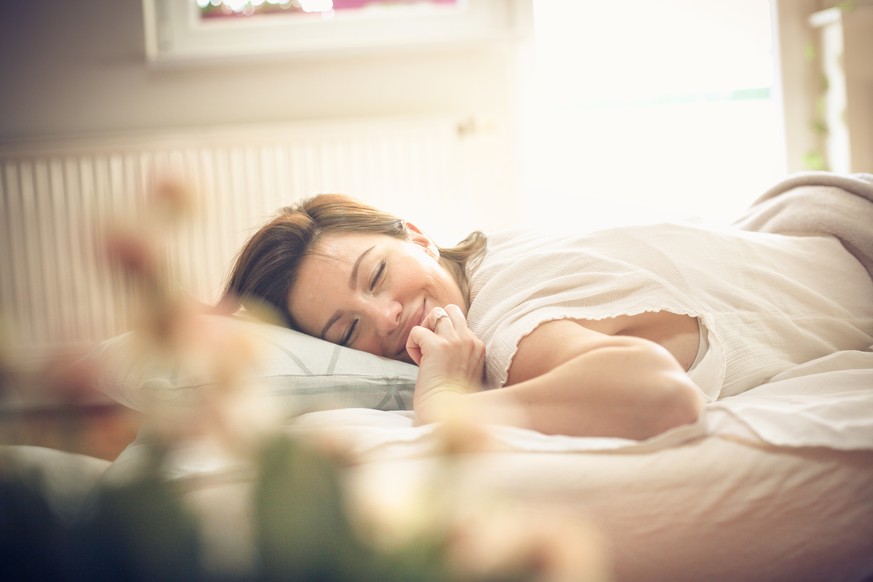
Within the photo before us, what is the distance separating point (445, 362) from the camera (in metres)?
0.94

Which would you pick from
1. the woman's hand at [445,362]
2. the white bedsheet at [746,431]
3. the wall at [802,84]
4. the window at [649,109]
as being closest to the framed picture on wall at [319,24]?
the window at [649,109]

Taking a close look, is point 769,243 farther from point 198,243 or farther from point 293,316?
point 198,243

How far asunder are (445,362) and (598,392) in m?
0.25

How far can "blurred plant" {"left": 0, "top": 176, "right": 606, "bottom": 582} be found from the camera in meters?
0.21

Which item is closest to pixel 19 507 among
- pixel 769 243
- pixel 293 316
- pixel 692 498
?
pixel 692 498

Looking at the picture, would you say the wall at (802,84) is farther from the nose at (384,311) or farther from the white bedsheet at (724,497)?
the white bedsheet at (724,497)

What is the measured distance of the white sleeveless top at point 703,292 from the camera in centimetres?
92

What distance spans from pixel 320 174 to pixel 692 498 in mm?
2247

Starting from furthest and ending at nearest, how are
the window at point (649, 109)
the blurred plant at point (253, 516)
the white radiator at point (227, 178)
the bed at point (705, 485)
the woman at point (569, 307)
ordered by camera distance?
the window at point (649, 109)
the white radiator at point (227, 178)
the woman at point (569, 307)
the bed at point (705, 485)
the blurred plant at point (253, 516)

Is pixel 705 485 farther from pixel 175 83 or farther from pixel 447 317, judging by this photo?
pixel 175 83

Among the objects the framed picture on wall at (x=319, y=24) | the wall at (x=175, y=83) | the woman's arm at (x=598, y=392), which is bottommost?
the woman's arm at (x=598, y=392)

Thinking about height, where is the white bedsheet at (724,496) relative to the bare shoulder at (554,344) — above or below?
below

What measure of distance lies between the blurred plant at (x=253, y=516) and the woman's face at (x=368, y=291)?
84 centimetres

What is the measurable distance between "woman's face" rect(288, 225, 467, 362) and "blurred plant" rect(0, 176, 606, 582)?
0.84 m
